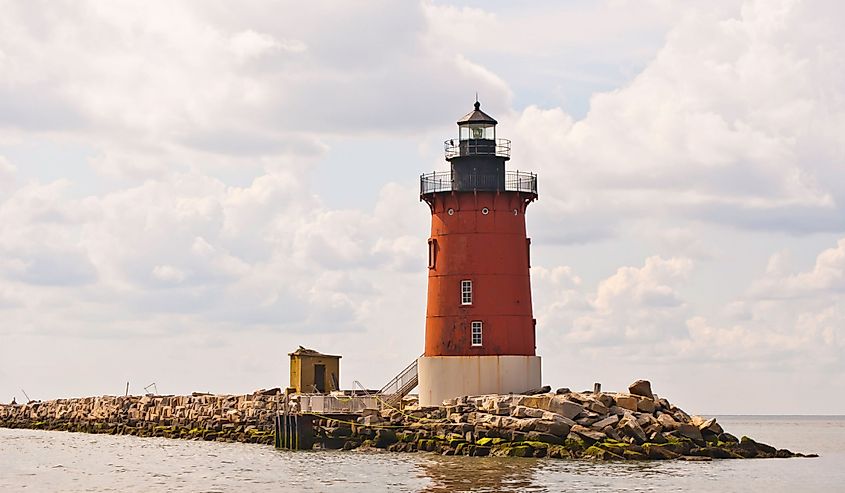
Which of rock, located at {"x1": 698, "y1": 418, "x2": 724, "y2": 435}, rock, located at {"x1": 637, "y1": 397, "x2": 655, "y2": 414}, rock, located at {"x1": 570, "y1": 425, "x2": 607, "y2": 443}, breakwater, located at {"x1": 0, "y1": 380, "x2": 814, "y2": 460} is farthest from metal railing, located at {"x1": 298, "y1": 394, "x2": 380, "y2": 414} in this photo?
rock, located at {"x1": 698, "y1": 418, "x2": 724, "y2": 435}

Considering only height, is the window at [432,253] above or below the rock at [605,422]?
above

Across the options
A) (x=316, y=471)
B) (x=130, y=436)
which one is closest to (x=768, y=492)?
(x=316, y=471)

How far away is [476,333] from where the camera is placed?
46906mm

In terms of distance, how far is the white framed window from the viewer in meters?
46.9

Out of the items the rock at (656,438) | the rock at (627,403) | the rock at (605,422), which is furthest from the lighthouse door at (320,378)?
the rock at (656,438)

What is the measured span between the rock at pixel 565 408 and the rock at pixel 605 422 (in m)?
0.66

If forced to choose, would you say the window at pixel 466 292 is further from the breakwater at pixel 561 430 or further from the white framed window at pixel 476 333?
the breakwater at pixel 561 430

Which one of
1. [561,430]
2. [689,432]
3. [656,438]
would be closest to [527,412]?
[561,430]

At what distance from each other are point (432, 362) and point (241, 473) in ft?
29.5

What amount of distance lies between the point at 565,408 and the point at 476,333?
5.39m

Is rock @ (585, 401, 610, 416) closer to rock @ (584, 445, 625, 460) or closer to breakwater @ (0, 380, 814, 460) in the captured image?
breakwater @ (0, 380, 814, 460)

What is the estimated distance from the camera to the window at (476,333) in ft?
154

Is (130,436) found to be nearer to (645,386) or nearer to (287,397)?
(287,397)

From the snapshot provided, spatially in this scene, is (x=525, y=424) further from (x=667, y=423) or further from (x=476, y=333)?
(x=476, y=333)
